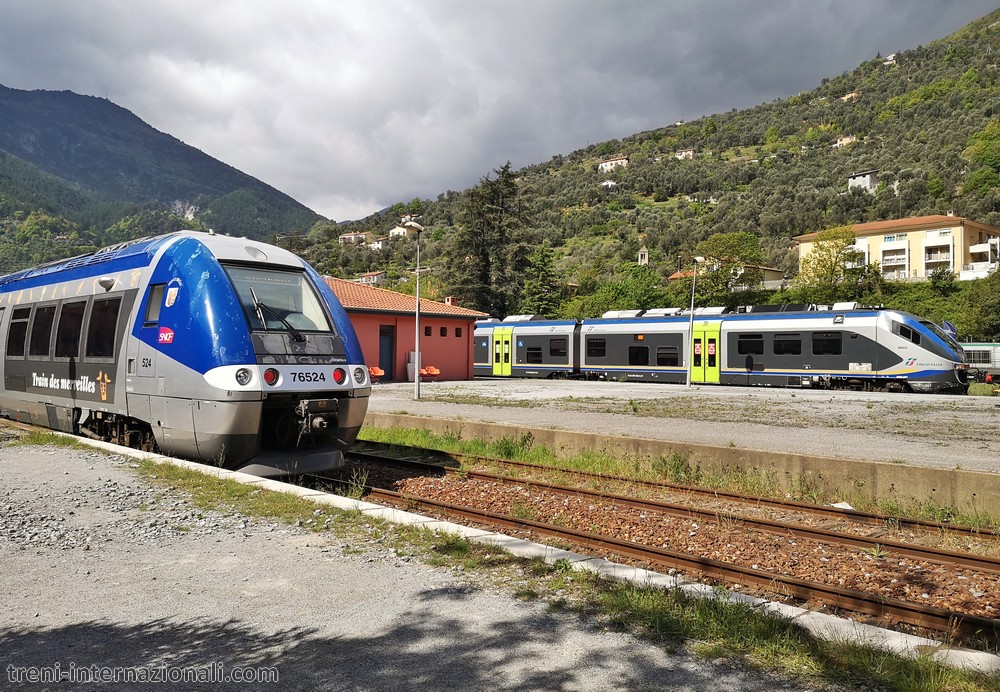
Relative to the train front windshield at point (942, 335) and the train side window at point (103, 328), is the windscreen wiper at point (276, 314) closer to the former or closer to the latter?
the train side window at point (103, 328)

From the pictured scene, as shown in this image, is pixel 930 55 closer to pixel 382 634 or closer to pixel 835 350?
pixel 835 350

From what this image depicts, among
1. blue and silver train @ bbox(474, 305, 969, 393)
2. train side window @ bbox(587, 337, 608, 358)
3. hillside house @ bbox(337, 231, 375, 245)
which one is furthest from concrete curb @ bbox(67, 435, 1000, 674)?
hillside house @ bbox(337, 231, 375, 245)

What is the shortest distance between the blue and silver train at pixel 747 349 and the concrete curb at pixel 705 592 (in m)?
24.1

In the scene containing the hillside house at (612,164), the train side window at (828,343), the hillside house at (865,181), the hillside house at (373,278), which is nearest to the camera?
the train side window at (828,343)

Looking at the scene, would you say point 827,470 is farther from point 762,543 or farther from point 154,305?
point 154,305

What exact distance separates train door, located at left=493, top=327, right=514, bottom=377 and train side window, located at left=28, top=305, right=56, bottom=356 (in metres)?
27.7

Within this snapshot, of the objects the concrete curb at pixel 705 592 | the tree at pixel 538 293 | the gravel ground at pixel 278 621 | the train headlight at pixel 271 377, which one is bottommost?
the gravel ground at pixel 278 621

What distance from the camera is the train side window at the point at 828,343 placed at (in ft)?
85.9

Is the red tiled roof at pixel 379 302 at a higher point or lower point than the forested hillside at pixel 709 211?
lower

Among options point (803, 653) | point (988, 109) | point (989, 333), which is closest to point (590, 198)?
point (988, 109)

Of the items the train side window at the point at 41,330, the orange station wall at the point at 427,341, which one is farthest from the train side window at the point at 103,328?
the orange station wall at the point at 427,341

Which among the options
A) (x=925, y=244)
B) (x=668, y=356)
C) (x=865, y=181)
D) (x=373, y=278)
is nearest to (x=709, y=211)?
(x=865, y=181)

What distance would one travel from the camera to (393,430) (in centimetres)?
1469

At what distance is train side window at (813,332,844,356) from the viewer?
26.2 m
